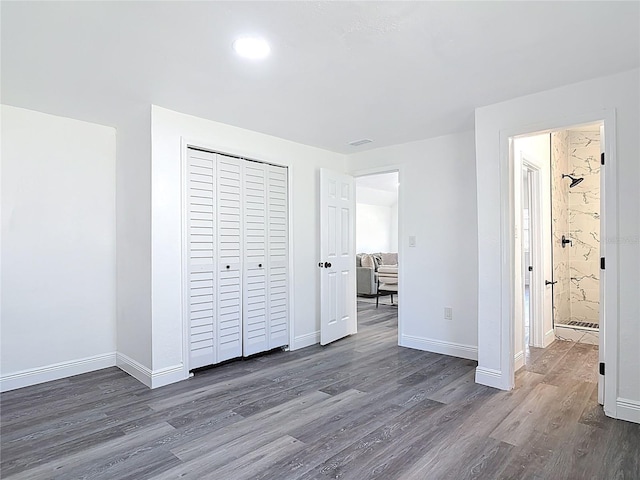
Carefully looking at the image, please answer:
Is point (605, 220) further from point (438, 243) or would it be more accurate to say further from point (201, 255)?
point (201, 255)

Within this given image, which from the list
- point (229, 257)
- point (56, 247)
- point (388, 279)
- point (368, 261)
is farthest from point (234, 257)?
point (368, 261)

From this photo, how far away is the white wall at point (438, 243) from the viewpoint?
378 cm

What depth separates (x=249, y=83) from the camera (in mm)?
2600

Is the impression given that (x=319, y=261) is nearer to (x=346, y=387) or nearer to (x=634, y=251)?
(x=346, y=387)

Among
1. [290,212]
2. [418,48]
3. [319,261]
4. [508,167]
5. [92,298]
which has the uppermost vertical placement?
[418,48]

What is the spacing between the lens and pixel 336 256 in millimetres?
4520

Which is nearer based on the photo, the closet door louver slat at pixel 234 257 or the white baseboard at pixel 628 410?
the white baseboard at pixel 628 410

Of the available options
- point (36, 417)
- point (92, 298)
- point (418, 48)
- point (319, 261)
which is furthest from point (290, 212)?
point (36, 417)

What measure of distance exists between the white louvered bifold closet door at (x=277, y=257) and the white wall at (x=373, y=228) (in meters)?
5.50

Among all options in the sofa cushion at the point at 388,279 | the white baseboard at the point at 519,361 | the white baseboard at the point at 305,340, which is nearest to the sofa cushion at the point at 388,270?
the sofa cushion at the point at 388,279

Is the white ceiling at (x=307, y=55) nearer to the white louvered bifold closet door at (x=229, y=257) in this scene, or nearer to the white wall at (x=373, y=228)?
the white louvered bifold closet door at (x=229, y=257)

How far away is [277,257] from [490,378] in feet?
7.57

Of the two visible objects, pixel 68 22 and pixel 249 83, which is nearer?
pixel 68 22

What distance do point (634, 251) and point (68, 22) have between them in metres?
3.54
